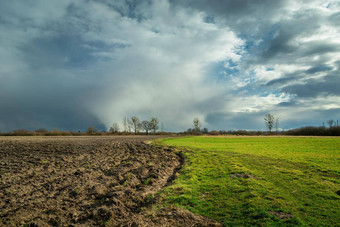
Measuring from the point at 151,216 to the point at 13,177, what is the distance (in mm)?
9627

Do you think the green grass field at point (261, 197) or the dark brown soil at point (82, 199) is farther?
the green grass field at point (261, 197)

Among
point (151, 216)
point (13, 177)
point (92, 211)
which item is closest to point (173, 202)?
point (151, 216)

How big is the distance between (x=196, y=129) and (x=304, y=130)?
71.3 m

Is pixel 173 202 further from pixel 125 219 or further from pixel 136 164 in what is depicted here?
pixel 136 164

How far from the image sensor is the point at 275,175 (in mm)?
12703

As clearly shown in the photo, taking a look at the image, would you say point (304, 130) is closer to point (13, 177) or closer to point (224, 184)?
point (224, 184)

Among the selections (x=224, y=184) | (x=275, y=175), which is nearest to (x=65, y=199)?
(x=224, y=184)

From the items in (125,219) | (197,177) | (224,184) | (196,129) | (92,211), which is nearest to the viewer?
(125,219)

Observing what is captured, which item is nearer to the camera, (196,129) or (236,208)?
(236,208)

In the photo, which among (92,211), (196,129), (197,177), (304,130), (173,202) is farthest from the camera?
(196,129)

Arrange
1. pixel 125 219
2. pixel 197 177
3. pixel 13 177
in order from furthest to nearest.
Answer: pixel 197 177 → pixel 13 177 → pixel 125 219

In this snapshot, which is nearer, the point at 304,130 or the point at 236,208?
the point at 236,208

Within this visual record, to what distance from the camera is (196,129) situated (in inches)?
6097

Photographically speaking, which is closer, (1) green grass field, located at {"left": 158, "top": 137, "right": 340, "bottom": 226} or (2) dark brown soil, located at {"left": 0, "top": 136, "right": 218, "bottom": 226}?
A: (2) dark brown soil, located at {"left": 0, "top": 136, "right": 218, "bottom": 226}
